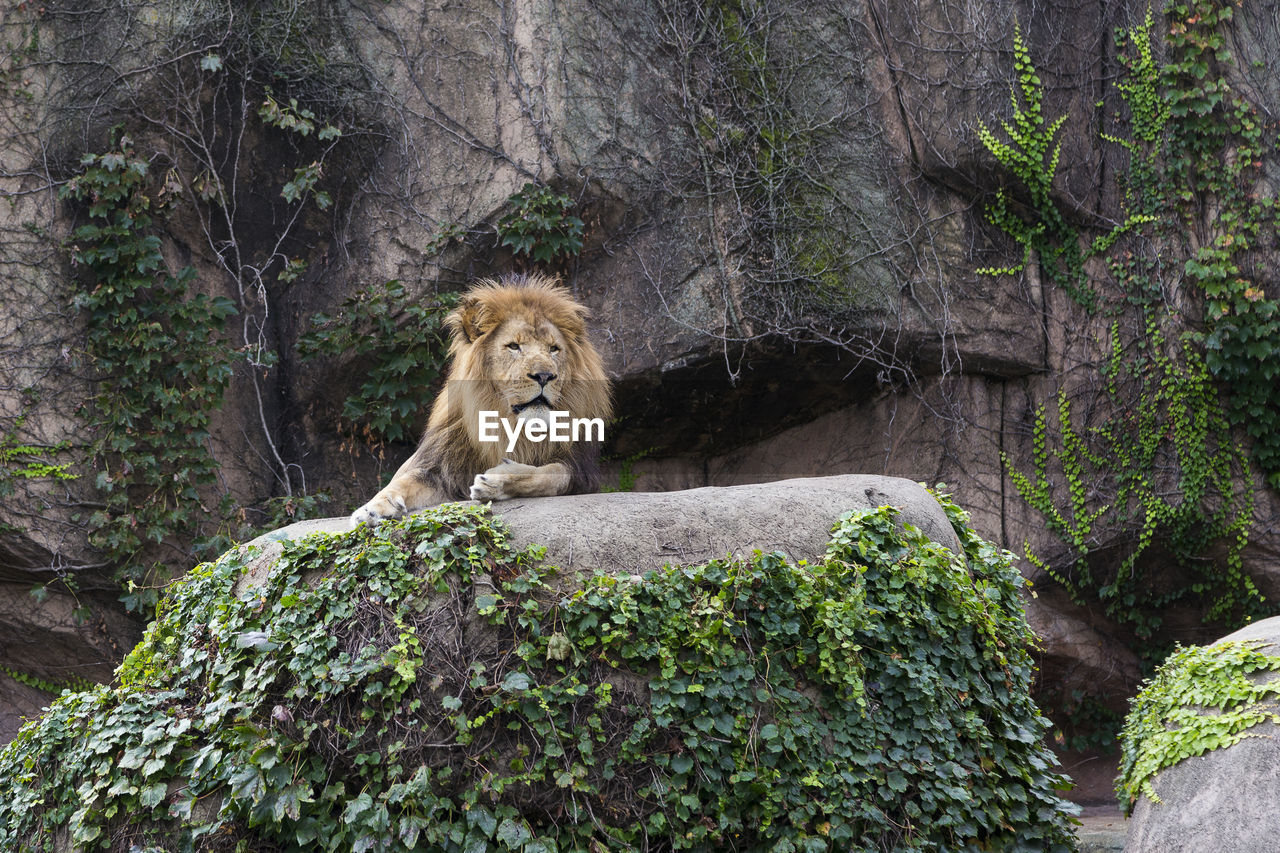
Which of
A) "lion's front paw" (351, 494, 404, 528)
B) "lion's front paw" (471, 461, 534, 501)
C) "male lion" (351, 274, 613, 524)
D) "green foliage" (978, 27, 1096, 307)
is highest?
"green foliage" (978, 27, 1096, 307)

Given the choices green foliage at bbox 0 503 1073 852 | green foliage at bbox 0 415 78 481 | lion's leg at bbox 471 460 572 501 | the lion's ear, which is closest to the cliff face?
green foliage at bbox 0 415 78 481

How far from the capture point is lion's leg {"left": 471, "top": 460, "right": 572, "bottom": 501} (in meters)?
4.57

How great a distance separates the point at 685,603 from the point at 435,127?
5.37 meters

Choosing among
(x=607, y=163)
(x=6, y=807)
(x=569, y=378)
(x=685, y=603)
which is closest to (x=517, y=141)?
(x=607, y=163)

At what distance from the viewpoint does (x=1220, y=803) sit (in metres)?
4.37

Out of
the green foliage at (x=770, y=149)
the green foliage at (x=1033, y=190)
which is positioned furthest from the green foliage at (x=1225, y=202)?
the green foliage at (x=770, y=149)

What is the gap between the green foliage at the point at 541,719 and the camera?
3.80 metres

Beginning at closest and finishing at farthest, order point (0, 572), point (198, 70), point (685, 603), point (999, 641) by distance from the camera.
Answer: point (685, 603)
point (999, 641)
point (0, 572)
point (198, 70)

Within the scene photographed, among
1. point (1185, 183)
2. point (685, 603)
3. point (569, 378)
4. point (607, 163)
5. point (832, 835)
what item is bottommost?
point (832, 835)

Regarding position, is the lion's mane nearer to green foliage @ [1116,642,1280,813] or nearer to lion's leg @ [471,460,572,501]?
lion's leg @ [471,460,572,501]

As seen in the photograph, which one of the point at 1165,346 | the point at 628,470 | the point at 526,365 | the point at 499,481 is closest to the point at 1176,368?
the point at 1165,346

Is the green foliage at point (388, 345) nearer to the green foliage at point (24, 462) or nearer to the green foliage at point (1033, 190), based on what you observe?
the green foliage at point (24, 462)

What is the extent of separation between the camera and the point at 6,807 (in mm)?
4500

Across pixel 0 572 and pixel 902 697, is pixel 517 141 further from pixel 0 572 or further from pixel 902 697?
pixel 902 697
